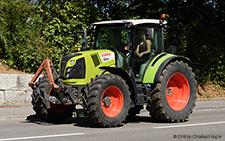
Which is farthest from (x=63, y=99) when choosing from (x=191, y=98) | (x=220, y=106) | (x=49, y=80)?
(x=220, y=106)

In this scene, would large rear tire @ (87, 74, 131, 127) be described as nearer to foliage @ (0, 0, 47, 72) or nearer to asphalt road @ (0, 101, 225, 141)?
asphalt road @ (0, 101, 225, 141)

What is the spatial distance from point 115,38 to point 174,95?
2.30 meters

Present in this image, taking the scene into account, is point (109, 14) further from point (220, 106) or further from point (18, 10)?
point (220, 106)

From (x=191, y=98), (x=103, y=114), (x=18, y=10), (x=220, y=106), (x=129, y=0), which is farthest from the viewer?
(x=129, y=0)

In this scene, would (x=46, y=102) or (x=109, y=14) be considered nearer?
(x=46, y=102)

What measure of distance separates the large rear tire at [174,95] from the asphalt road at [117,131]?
0.28 meters

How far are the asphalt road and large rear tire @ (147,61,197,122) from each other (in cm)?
28

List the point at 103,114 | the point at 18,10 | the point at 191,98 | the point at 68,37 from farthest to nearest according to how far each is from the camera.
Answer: the point at 68,37 < the point at 18,10 < the point at 191,98 < the point at 103,114

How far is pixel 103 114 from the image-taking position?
9359 mm

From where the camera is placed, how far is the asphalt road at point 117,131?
8.20m

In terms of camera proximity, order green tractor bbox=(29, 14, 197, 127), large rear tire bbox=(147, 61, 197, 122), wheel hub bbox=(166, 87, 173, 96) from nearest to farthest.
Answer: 1. green tractor bbox=(29, 14, 197, 127)
2. large rear tire bbox=(147, 61, 197, 122)
3. wheel hub bbox=(166, 87, 173, 96)

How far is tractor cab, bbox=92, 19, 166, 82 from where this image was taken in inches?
416

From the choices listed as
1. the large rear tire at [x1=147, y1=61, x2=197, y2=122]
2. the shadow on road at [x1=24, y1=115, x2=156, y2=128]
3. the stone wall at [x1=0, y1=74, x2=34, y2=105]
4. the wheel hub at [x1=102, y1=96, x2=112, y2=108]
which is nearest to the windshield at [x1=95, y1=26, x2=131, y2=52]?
the large rear tire at [x1=147, y1=61, x2=197, y2=122]

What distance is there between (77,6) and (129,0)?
3.37 metres
